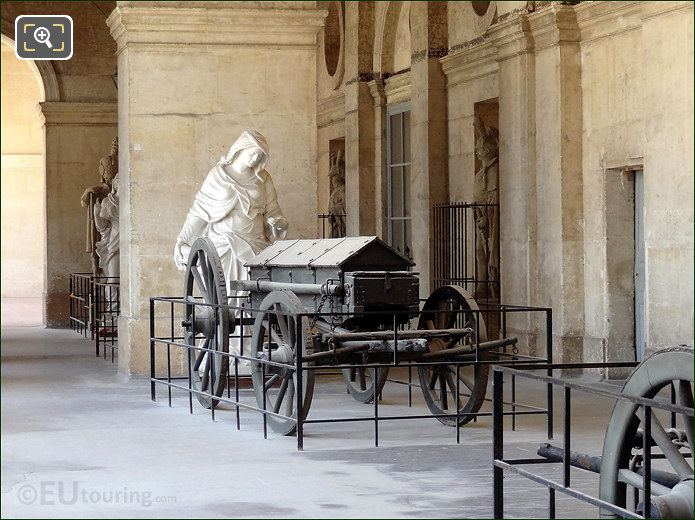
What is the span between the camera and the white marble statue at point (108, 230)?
850 inches

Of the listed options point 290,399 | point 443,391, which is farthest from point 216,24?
point 290,399

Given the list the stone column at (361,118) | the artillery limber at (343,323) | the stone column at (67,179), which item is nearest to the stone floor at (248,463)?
the artillery limber at (343,323)

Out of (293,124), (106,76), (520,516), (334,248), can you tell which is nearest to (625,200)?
(293,124)

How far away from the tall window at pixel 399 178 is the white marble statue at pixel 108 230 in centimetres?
455

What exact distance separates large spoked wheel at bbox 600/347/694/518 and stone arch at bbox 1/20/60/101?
62.8ft

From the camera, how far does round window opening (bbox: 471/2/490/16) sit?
58.8ft

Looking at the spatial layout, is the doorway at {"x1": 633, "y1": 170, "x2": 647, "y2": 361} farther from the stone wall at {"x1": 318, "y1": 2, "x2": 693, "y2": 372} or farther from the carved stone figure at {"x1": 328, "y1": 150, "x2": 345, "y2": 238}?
the carved stone figure at {"x1": 328, "y1": 150, "x2": 345, "y2": 238}

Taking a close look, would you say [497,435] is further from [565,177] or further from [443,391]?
[565,177]

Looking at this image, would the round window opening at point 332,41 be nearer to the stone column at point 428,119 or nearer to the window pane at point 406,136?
the window pane at point 406,136

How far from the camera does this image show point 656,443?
5.61m

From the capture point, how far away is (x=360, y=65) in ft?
74.2

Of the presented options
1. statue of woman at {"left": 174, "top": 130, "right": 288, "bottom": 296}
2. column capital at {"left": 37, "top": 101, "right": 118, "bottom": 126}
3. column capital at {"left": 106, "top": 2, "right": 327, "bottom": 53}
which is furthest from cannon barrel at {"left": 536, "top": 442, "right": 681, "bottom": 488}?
column capital at {"left": 37, "top": 101, "right": 118, "bottom": 126}

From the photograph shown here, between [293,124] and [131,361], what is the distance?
10.1 ft

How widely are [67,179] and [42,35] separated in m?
14.0
